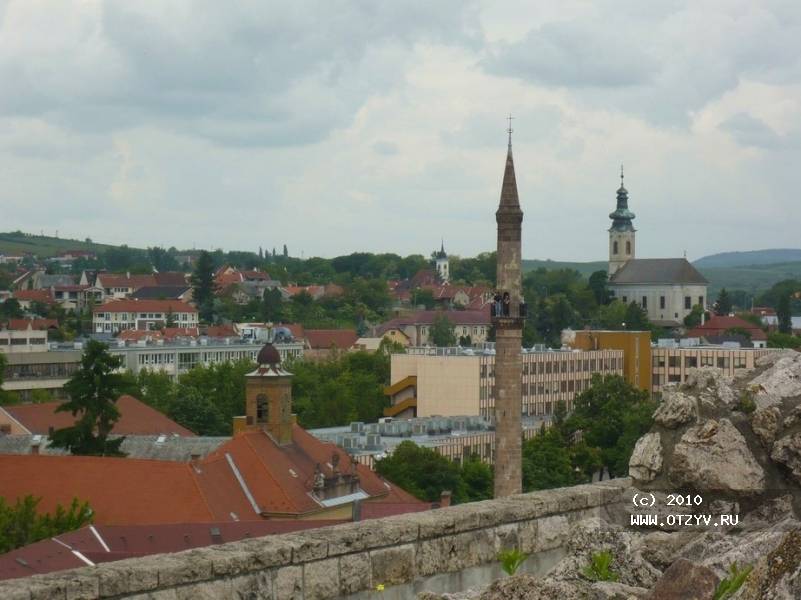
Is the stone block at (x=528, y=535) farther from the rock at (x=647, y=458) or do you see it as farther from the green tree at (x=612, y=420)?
the green tree at (x=612, y=420)

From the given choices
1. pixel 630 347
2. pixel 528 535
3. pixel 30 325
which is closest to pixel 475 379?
pixel 630 347

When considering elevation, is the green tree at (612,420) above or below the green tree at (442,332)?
below

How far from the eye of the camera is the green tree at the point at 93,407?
181 ft

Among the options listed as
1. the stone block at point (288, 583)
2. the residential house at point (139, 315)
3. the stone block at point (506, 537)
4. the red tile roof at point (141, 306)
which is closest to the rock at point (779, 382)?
the stone block at point (506, 537)

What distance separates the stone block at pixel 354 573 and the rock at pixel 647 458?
1.55 metres

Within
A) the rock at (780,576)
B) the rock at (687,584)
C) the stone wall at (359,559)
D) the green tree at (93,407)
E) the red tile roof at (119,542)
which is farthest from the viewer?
the green tree at (93,407)

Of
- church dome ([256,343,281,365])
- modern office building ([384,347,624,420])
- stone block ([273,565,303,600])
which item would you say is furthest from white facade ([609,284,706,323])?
stone block ([273,565,303,600])

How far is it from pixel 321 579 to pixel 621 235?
188m

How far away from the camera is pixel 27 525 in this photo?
34.1 m

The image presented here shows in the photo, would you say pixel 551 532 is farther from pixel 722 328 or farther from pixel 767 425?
pixel 722 328

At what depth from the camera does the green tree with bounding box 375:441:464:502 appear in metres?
58.7

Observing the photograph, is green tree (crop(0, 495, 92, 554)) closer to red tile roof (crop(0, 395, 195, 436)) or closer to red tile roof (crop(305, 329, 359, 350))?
red tile roof (crop(0, 395, 195, 436))

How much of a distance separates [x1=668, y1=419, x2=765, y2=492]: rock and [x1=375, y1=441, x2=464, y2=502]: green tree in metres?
50.0

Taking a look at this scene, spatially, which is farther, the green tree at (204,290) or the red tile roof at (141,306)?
the green tree at (204,290)
